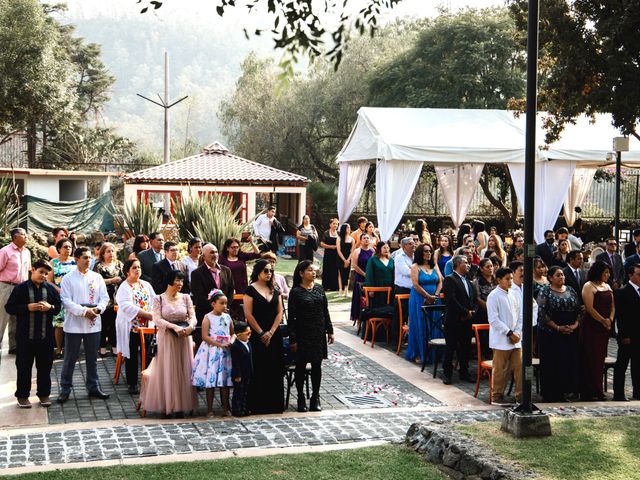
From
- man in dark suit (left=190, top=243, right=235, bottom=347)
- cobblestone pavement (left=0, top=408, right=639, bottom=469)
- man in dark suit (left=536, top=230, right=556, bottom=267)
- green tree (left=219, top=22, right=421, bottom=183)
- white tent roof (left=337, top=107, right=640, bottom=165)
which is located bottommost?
cobblestone pavement (left=0, top=408, right=639, bottom=469)

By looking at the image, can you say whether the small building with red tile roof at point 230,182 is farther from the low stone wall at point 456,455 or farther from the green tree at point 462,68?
the low stone wall at point 456,455

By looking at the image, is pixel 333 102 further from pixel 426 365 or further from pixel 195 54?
pixel 195 54

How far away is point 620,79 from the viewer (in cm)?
1572

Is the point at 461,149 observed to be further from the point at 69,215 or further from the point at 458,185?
the point at 69,215

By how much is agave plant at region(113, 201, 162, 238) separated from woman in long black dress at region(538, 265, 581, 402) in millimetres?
9040

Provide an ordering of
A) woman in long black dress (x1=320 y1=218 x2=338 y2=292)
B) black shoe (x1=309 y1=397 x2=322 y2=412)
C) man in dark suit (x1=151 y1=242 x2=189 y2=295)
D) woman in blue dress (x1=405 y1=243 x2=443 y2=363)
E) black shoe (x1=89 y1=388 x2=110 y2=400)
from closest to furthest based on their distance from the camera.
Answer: black shoe (x1=309 y1=397 x2=322 y2=412) < black shoe (x1=89 y1=388 x2=110 y2=400) < man in dark suit (x1=151 y1=242 x2=189 y2=295) < woman in blue dress (x1=405 y1=243 x2=443 y2=363) < woman in long black dress (x1=320 y1=218 x2=338 y2=292)

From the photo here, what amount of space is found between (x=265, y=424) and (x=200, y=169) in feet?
78.8

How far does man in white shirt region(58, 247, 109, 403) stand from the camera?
985 cm

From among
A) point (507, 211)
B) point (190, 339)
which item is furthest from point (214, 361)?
point (507, 211)

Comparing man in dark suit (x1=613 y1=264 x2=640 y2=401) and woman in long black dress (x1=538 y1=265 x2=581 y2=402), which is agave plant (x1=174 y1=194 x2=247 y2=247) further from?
man in dark suit (x1=613 y1=264 x2=640 y2=401)

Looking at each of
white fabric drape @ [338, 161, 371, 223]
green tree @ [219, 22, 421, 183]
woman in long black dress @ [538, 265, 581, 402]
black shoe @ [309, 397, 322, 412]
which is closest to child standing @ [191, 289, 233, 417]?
black shoe @ [309, 397, 322, 412]

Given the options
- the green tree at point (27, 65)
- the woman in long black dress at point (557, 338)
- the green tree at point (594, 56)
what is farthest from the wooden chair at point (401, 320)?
the green tree at point (27, 65)

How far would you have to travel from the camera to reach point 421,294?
40.5 feet

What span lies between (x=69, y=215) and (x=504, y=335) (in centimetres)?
1973
